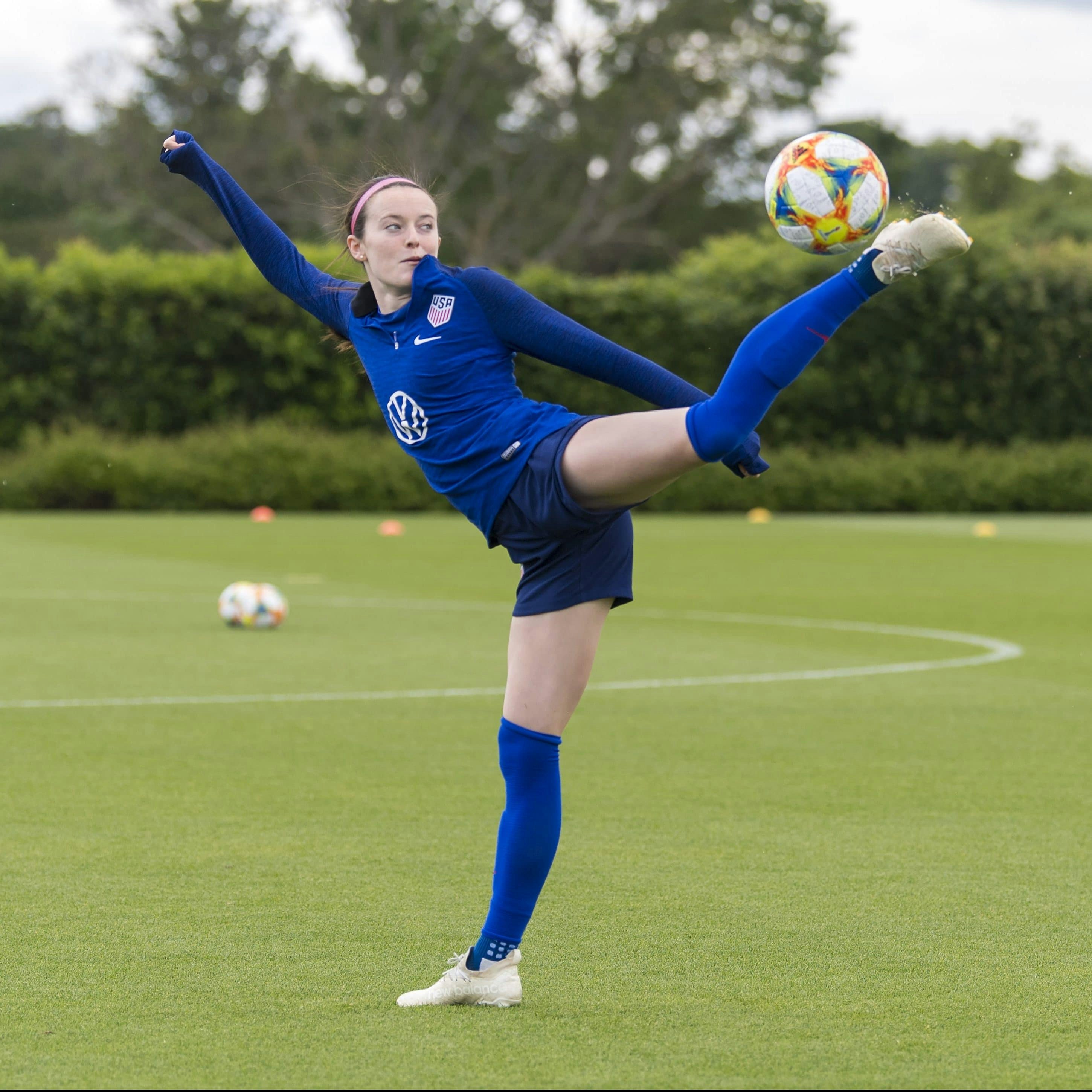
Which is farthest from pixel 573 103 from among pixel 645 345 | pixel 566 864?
pixel 566 864

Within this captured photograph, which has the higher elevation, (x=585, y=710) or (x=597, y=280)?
(x=597, y=280)

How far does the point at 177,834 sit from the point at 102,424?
94.5ft

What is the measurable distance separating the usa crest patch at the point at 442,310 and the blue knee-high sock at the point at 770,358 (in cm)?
67

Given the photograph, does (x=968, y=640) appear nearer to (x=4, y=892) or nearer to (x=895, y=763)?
(x=895, y=763)

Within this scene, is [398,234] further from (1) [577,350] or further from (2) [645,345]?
(2) [645,345]

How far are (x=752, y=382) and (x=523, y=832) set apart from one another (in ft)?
3.97

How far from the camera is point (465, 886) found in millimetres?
5242

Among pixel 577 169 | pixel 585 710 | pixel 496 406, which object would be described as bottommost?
pixel 585 710

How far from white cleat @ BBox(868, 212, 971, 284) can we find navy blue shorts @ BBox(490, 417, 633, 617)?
74 centimetres

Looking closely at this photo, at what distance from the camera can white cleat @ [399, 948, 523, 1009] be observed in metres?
3.98

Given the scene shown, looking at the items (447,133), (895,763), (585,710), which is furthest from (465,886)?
(447,133)

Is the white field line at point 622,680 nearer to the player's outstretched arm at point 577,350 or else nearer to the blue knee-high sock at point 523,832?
the blue knee-high sock at point 523,832

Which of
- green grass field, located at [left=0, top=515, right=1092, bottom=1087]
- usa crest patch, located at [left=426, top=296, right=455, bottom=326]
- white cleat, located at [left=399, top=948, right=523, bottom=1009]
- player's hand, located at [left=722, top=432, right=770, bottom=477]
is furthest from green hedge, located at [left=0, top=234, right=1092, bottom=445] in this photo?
white cleat, located at [left=399, top=948, right=523, bottom=1009]

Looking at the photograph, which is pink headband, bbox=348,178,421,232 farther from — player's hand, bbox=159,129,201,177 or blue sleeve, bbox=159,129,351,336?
player's hand, bbox=159,129,201,177
